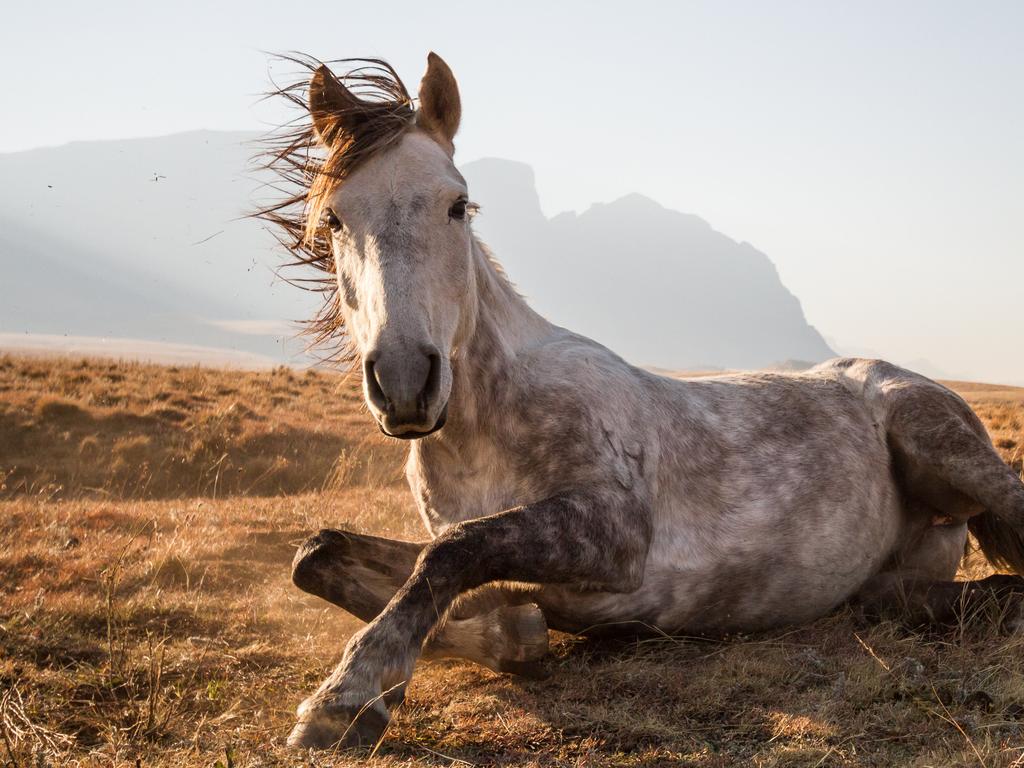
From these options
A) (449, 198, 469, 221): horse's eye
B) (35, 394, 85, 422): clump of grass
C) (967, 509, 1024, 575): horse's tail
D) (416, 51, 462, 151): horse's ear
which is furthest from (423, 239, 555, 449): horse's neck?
(35, 394, 85, 422): clump of grass

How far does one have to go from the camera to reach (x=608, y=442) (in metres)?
4.04

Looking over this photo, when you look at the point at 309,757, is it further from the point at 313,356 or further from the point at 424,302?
the point at 313,356

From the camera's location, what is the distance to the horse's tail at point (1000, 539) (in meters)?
4.84

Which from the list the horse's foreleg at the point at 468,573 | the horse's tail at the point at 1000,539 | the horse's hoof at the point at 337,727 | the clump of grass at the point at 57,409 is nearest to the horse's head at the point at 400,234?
the horse's foreleg at the point at 468,573

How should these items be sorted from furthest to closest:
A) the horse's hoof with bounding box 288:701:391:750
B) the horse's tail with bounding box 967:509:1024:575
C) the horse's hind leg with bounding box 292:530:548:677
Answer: the horse's tail with bounding box 967:509:1024:575, the horse's hind leg with bounding box 292:530:548:677, the horse's hoof with bounding box 288:701:391:750

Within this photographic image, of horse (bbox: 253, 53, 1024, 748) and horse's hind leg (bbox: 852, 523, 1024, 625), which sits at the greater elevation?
horse (bbox: 253, 53, 1024, 748)

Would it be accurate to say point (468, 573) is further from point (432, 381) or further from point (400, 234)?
point (400, 234)

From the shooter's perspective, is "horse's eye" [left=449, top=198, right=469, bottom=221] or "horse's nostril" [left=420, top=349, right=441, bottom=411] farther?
"horse's eye" [left=449, top=198, right=469, bottom=221]

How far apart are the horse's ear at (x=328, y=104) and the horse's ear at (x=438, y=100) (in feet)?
1.15

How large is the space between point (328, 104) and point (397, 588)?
2.53 meters

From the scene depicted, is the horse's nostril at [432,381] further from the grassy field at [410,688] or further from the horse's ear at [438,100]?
the horse's ear at [438,100]

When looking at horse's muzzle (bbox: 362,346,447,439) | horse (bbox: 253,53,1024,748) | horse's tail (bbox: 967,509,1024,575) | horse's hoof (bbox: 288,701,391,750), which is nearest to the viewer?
horse's hoof (bbox: 288,701,391,750)

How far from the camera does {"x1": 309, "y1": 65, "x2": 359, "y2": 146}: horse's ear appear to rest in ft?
13.6

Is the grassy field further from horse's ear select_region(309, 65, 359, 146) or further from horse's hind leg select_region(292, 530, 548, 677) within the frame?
horse's ear select_region(309, 65, 359, 146)
